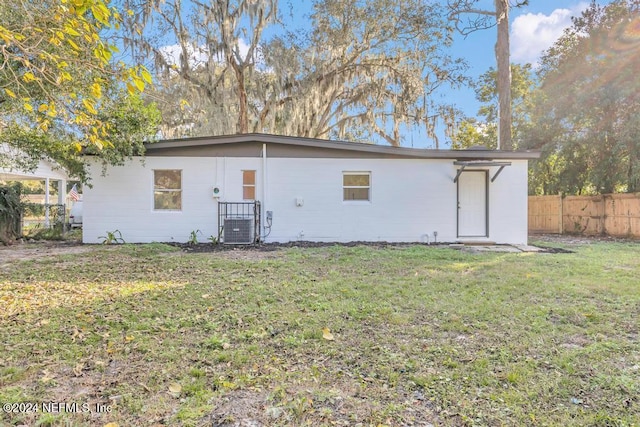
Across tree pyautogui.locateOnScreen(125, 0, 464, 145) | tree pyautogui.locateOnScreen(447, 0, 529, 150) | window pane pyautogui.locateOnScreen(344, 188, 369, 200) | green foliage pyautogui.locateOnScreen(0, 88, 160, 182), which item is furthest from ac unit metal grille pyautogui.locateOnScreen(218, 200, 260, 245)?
tree pyautogui.locateOnScreen(447, 0, 529, 150)

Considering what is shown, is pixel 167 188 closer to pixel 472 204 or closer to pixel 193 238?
pixel 193 238

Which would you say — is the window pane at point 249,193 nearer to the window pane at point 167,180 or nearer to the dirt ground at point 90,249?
the dirt ground at point 90,249

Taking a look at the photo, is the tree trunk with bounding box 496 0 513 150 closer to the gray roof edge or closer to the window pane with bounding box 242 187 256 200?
the gray roof edge

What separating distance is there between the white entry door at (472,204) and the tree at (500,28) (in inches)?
142

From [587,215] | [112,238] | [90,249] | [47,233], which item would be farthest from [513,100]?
[47,233]

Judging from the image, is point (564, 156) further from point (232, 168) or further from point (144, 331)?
point (144, 331)

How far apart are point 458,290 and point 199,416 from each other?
355 centimetres

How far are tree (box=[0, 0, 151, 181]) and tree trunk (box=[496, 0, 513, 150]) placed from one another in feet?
38.7

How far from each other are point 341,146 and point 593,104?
9.96 meters

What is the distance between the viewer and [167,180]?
9227mm

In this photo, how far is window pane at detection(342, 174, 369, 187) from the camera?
375 inches

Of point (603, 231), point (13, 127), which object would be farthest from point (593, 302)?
point (603, 231)

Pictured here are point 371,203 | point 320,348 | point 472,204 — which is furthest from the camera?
point 472,204

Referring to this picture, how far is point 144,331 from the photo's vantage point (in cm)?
312
